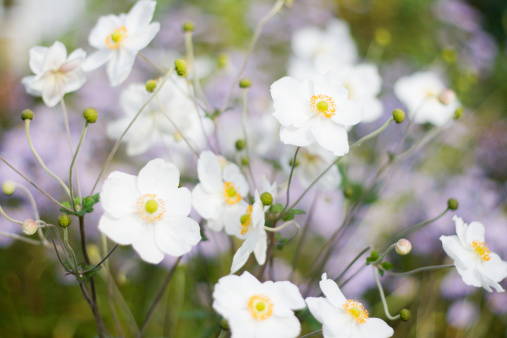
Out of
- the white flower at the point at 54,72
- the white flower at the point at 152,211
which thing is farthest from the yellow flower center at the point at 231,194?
the white flower at the point at 54,72

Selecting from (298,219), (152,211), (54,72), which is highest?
(54,72)

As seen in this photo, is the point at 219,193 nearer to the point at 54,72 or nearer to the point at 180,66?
the point at 180,66

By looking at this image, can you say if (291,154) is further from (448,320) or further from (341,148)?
(448,320)

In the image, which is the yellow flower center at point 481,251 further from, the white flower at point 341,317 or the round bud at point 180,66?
the round bud at point 180,66

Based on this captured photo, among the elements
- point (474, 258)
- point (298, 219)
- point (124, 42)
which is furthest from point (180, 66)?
point (298, 219)

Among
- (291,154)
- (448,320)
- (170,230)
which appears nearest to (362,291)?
(448,320)

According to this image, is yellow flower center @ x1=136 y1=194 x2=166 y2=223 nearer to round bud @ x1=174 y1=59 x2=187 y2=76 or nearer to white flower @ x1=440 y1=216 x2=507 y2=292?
round bud @ x1=174 y1=59 x2=187 y2=76

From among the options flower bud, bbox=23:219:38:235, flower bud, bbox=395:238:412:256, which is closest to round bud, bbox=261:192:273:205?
flower bud, bbox=395:238:412:256
